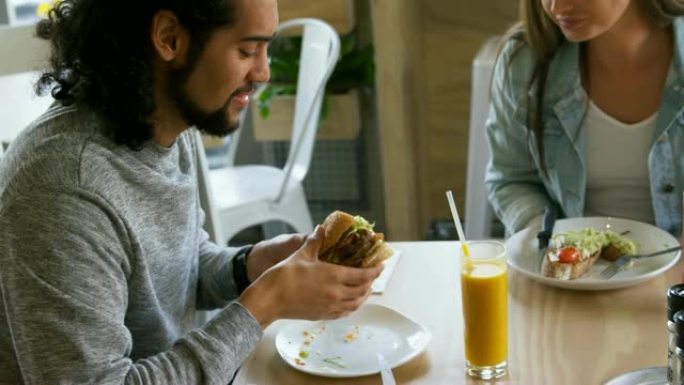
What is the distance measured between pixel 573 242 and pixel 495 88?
22.1 inches

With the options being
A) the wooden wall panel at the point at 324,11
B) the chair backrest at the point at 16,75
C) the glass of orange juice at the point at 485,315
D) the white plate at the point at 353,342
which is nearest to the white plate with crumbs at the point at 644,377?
the glass of orange juice at the point at 485,315

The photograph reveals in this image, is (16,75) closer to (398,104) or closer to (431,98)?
(398,104)

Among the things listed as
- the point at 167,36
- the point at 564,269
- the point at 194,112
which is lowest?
the point at 564,269

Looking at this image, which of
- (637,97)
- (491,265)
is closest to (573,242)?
(491,265)

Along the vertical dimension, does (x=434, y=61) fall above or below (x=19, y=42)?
below

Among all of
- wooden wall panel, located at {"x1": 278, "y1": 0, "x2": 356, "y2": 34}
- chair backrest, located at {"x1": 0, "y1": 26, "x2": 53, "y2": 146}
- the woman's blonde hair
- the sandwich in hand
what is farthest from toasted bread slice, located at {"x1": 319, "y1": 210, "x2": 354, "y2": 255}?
wooden wall panel, located at {"x1": 278, "y1": 0, "x2": 356, "y2": 34}

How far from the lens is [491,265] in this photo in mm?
1136

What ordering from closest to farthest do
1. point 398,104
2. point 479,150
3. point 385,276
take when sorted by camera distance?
point 385,276
point 479,150
point 398,104

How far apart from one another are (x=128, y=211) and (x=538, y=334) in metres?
0.57

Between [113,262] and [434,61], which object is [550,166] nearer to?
[113,262]

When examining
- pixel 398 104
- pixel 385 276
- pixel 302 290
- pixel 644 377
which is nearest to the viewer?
pixel 644 377

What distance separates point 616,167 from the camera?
5.86 feet

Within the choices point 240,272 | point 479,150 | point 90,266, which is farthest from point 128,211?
point 479,150

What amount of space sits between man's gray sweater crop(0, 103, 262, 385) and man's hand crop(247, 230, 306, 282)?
19 cm
